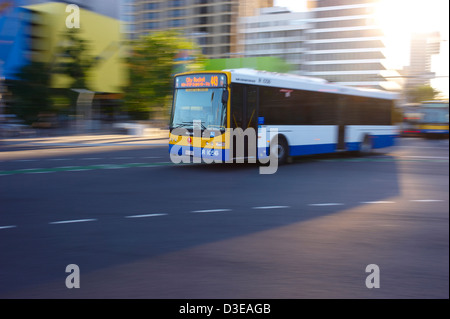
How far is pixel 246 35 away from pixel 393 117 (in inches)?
3458

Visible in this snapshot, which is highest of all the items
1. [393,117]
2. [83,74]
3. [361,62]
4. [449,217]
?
[361,62]

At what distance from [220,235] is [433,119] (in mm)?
32911

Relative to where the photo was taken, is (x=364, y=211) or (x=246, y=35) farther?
(x=246, y=35)

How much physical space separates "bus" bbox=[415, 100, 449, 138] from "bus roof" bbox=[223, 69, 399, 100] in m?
17.7

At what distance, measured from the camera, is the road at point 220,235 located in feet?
14.0

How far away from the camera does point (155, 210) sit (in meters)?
7.69

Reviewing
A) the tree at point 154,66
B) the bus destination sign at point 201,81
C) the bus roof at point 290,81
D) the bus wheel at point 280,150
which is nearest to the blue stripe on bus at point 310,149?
the bus wheel at point 280,150

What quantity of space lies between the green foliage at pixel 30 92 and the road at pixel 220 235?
757 inches

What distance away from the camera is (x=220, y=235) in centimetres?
609

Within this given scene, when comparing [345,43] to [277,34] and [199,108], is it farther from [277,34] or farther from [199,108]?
[199,108]

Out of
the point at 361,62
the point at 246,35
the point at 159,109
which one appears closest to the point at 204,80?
the point at 159,109

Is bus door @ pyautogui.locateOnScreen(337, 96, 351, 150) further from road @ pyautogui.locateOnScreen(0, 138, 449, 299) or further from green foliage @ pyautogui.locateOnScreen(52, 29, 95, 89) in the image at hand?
green foliage @ pyautogui.locateOnScreen(52, 29, 95, 89)

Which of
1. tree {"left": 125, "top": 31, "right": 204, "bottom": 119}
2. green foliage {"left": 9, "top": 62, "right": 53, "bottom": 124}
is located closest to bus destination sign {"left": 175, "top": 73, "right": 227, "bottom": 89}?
green foliage {"left": 9, "top": 62, "right": 53, "bottom": 124}
